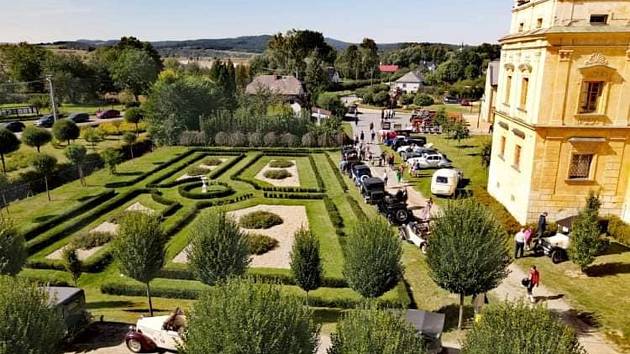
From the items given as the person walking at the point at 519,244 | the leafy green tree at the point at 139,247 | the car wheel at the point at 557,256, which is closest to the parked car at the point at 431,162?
the person walking at the point at 519,244

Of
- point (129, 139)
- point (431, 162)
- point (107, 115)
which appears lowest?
point (431, 162)

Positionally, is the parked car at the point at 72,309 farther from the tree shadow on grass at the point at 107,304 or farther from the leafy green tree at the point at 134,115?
the leafy green tree at the point at 134,115

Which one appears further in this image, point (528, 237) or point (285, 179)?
point (285, 179)

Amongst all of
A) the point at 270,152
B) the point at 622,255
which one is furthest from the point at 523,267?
the point at 270,152

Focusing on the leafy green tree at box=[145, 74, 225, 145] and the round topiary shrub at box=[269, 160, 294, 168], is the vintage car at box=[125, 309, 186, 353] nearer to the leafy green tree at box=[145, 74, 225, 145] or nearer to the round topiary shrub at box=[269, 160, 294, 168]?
the round topiary shrub at box=[269, 160, 294, 168]

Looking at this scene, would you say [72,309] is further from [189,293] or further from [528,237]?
[528,237]

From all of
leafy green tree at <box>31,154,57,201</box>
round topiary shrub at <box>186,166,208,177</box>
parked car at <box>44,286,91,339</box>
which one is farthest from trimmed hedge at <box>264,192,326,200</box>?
parked car at <box>44,286,91,339</box>

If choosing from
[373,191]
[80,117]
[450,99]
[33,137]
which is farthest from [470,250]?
[450,99]
